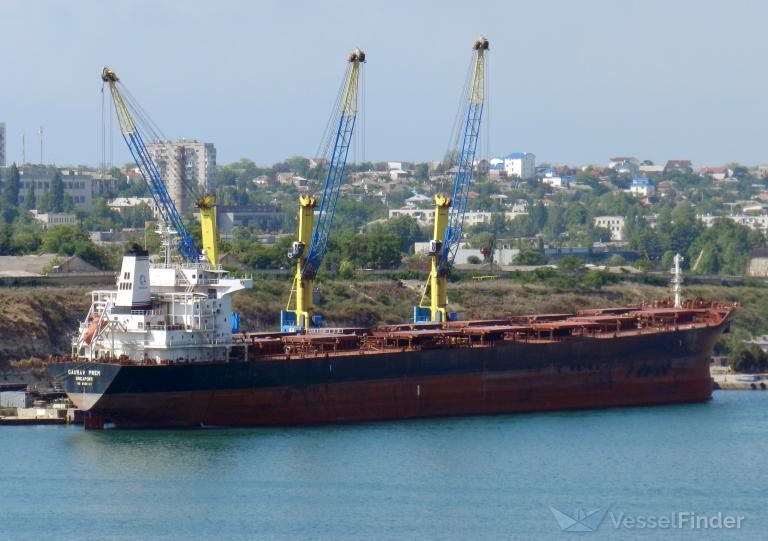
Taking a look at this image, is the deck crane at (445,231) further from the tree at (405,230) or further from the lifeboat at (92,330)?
the tree at (405,230)

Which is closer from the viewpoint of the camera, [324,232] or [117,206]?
[324,232]

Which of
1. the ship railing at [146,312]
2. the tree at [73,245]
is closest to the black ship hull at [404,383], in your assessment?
the ship railing at [146,312]

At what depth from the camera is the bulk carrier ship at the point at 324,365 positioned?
55.0 metres

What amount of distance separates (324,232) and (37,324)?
12136mm

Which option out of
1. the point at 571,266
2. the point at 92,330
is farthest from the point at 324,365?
the point at 571,266

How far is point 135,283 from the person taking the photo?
183ft

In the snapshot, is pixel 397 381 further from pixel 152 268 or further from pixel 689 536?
pixel 689 536

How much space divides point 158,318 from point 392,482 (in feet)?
38.7

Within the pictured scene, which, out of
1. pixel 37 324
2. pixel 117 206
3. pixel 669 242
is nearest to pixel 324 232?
pixel 37 324

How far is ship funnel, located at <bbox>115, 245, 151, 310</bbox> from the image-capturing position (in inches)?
2192

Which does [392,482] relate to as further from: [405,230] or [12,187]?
[12,187]

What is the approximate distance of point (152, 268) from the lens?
57.4m

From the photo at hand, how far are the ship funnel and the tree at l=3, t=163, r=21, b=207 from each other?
4817 inches

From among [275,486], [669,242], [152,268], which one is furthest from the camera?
[669,242]
